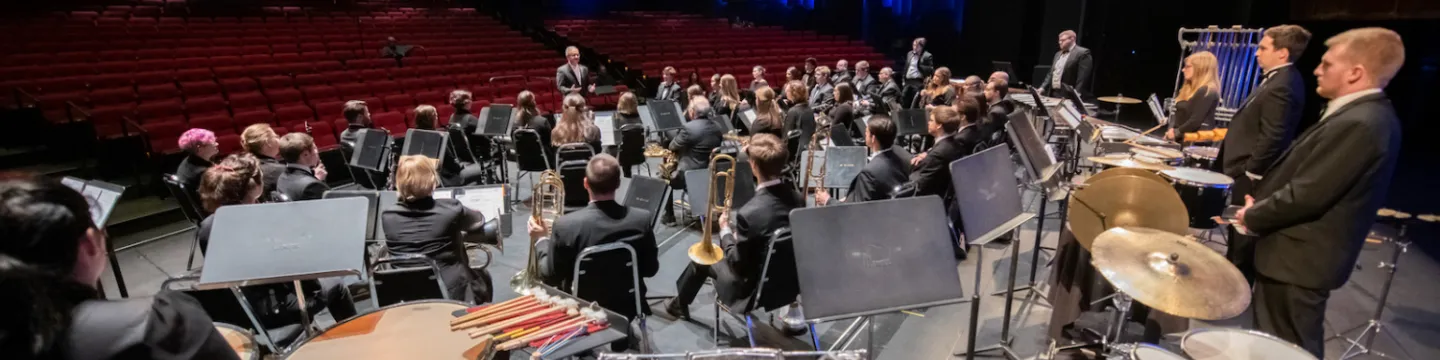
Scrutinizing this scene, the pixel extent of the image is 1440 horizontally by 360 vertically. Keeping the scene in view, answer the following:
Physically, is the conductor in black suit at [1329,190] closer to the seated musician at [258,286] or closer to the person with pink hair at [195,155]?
the seated musician at [258,286]

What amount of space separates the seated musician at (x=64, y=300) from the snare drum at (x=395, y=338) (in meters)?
0.70

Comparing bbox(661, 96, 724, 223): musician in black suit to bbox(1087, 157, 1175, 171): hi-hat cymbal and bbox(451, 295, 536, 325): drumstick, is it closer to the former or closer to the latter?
bbox(1087, 157, 1175, 171): hi-hat cymbal

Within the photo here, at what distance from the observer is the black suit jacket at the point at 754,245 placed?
3115 mm

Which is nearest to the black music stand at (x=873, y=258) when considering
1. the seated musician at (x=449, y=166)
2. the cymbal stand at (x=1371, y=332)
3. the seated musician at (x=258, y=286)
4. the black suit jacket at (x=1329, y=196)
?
the black suit jacket at (x=1329, y=196)

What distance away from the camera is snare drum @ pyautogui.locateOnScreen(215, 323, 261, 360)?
7.33ft

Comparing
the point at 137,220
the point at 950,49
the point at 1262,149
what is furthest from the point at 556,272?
the point at 950,49

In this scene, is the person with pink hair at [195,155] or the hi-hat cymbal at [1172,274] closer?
the hi-hat cymbal at [1172,274]

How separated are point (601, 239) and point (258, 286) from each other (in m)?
1.58

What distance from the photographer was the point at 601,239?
3.03m

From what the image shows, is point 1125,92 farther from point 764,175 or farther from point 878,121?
point 764,175

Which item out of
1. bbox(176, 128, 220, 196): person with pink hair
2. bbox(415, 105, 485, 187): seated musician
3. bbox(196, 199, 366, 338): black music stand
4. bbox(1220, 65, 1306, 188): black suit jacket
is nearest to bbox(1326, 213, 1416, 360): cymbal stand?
bbox(1220, 65, 1306, 188): black suit jacket

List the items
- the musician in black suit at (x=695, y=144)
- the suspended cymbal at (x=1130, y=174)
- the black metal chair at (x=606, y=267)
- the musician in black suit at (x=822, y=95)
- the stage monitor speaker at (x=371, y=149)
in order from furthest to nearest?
the musician in black suit at (x=822, y=95)
the musician in black suit at (x=695, y=144)
the stage monitor speaker at (x=371, y=149)
the black metal chair at (x=606, y=267)
the suspended cymbal at (x=1130, y=174)

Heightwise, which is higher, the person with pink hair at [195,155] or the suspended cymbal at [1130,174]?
the suspended cymbal at [1130,174]

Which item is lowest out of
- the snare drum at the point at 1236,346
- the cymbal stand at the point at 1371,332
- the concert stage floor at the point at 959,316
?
the concert stage floor at the point at 959,316
